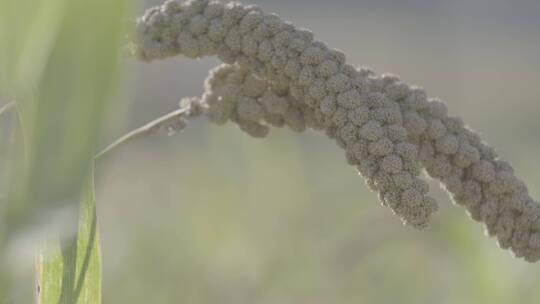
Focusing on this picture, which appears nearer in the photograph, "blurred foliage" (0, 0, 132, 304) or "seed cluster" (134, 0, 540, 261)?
"blurred foliage" (0, 0, 132, 304)

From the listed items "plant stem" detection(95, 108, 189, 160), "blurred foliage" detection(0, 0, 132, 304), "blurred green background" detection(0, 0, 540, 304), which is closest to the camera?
"blurred foliage" detection(0, 0, 132, 304)

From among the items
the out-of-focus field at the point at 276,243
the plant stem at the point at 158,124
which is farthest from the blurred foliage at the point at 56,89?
the out-of-focus field at the point at 276,243

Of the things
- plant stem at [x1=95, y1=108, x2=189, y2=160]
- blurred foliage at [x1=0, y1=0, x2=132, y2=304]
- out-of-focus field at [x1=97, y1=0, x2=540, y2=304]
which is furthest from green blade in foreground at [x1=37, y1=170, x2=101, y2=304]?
out-of-focus field at [x1=97, y1=0, x2=540, y2=304]

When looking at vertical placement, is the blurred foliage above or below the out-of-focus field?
below

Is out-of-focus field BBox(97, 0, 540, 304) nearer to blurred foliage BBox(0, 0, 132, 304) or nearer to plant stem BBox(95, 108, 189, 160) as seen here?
plant stem BBox(95, 108, 189, 160)

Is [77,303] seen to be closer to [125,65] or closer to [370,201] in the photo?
[125,65]

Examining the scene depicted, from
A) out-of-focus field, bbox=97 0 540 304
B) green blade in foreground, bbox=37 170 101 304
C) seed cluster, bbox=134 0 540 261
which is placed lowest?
green blade in foreground, bbox=37 170 101 304
